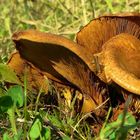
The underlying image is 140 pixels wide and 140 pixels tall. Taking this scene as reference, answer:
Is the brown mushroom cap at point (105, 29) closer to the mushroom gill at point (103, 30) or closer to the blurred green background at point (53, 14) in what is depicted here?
the mushroom gill at point (103, 30)

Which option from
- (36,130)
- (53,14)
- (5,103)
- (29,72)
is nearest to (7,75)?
(29,72)

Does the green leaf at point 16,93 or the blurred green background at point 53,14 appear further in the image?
the blurred green background at point 53,14

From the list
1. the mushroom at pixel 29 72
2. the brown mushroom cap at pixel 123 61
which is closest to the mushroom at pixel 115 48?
the brown mushroom cap at pixel 123 61

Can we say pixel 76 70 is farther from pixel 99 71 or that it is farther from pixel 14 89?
pixel 14 89

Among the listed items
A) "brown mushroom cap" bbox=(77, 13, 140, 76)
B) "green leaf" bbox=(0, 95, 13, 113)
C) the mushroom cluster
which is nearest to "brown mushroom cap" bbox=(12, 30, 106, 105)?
the mushroom cluster

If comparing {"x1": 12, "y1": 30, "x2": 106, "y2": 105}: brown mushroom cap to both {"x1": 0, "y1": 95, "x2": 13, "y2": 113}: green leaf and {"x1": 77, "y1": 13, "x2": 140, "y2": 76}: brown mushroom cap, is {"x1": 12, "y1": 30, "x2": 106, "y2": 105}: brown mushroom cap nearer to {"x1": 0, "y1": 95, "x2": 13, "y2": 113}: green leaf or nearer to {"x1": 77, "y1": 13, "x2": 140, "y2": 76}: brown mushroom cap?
{"x1": 77, "y1": 13, "x2": 140, "y2": 76}: brown mushroom cap

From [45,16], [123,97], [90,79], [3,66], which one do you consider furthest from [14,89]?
[45,16]
